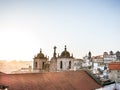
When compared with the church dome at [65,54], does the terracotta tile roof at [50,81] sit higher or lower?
lower

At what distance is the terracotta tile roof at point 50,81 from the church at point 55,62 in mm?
11845

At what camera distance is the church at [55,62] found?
44.8m

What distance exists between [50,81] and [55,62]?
23129 millimetres

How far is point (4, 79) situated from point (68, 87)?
337 inches

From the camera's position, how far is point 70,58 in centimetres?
4516

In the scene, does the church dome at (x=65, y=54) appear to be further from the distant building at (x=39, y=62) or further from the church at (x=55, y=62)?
the distant building at (x=39, y=62)

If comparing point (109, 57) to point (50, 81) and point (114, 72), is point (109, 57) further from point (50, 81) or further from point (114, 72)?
point (50, 81)

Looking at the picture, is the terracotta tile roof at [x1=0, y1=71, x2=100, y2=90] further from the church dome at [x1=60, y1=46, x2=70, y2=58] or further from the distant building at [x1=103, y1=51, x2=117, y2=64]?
the distant building at [x1=103, y1=51, x2=117, y2=64]

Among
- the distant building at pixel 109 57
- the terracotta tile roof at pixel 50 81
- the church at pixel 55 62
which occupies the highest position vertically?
the distant building at pixel 109 57

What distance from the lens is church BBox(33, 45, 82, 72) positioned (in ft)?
147

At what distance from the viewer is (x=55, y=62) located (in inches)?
1928

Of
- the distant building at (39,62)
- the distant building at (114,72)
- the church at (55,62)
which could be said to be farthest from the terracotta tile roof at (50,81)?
the distant building at (39,62)

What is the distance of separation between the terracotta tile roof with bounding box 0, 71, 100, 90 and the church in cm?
1184

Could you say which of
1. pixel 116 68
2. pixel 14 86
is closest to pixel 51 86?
pixel 14 86
